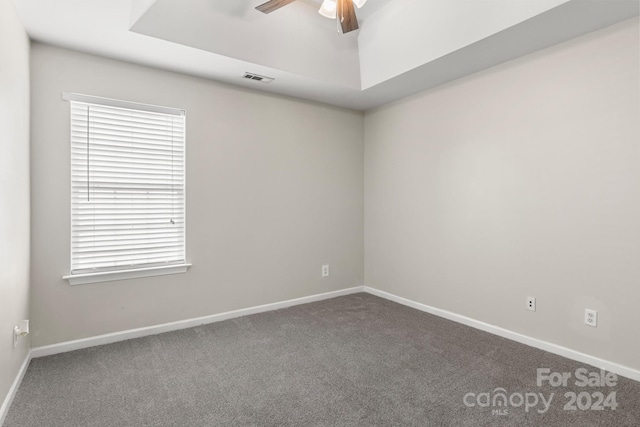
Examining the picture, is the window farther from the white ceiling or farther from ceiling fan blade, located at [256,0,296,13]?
ceiling fan blade, located at [256,0,296,13]

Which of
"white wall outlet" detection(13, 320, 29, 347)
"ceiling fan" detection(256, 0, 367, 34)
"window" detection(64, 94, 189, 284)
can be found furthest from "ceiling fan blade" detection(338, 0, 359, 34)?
"white wall outlet" detection(13, 320, 29, 347)

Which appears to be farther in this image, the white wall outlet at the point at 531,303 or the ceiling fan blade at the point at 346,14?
the white wall outlet at the point at 531,303

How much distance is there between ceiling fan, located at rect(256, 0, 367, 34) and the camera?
218cm

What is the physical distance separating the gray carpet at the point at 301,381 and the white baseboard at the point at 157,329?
8 centimetres

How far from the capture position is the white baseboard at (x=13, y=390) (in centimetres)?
186

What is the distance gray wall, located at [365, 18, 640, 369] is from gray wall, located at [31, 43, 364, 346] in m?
0.75

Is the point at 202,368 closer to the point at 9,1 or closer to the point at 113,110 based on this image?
the point at 113,110

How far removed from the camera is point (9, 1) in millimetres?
2043

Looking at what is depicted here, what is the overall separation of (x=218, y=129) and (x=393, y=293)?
2.67 m

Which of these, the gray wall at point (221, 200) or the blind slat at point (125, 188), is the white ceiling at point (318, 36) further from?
the blind slat at point (125, 188)

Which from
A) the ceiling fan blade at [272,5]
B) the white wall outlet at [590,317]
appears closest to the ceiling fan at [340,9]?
the ceiling fan blade at [272,5]

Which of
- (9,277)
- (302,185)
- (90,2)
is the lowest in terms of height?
(9,277)

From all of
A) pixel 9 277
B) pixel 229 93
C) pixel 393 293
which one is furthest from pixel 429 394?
pixel 229 93

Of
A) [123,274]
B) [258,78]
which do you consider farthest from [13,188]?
[258,78]
